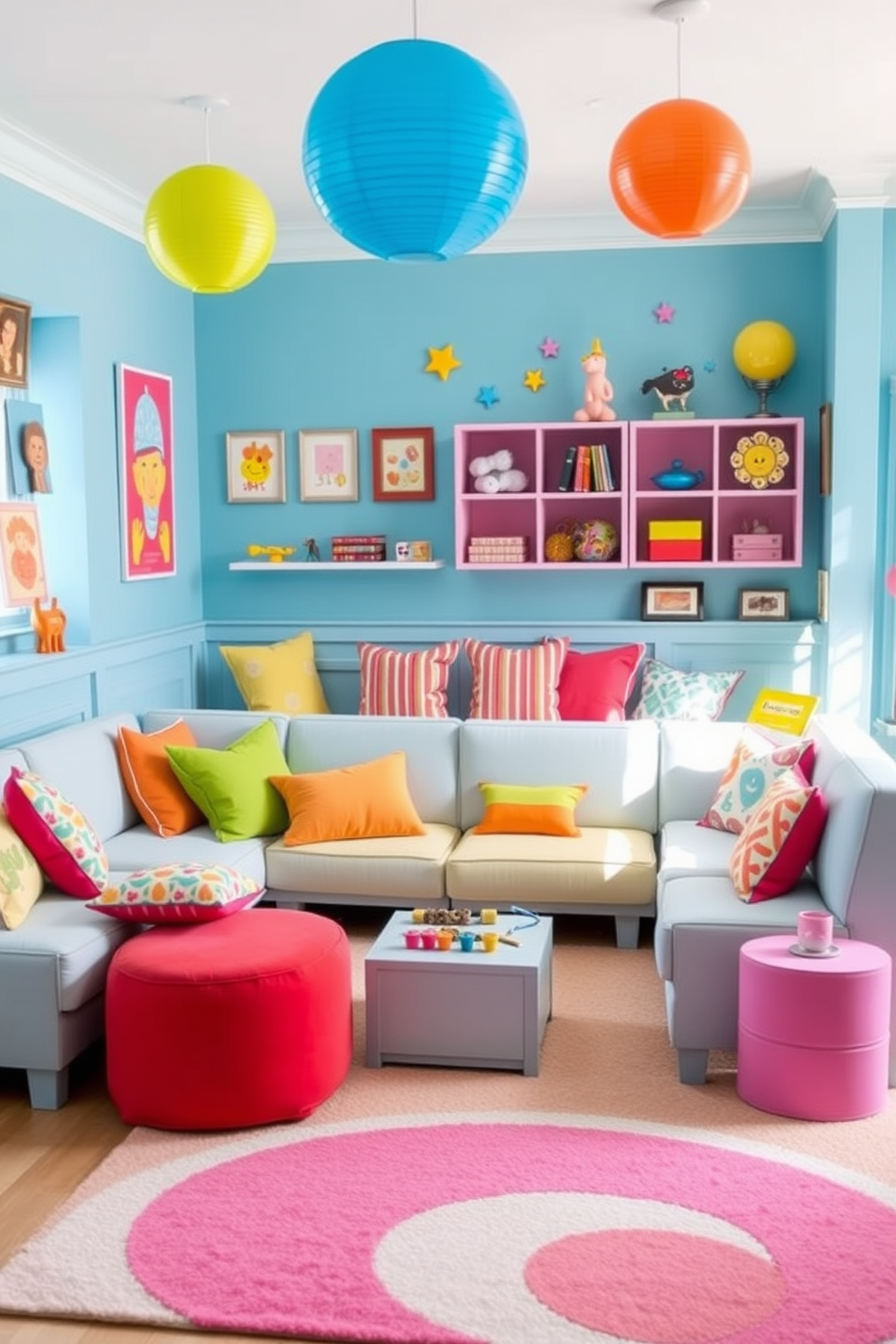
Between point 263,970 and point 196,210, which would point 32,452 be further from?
point 263,970

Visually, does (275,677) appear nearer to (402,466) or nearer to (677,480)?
(402,466)

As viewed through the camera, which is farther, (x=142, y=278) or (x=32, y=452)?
(x=142, y=278)

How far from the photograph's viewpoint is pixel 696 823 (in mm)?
4793

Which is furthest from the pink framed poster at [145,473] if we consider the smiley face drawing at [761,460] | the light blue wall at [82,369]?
the smiley face drawing at [761,460]

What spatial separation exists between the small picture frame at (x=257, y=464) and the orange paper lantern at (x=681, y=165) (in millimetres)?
3334

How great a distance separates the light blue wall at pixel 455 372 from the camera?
604 centimetres

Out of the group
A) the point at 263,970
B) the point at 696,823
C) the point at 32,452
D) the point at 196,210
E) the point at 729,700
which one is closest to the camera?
the point at 263,970

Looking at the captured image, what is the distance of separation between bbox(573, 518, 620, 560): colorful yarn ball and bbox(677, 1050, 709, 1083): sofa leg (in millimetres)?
2831

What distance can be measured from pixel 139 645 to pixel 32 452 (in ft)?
3.09

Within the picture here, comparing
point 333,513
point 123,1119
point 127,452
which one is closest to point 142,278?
point 127,452

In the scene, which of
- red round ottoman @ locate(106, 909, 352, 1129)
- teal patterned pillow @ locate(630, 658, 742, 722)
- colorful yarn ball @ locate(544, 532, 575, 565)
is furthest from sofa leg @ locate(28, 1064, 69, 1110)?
colorful yarn ball @ locate(544, 532, 575, 565)

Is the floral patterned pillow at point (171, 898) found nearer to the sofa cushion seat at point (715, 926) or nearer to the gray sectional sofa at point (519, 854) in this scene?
the gray sectional sofa at point (519, 854)

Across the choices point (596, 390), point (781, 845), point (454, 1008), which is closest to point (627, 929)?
point (781, 845)

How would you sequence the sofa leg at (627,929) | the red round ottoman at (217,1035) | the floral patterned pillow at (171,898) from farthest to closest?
the sofa leg at (627,929) → the floral patterned pillow at (171,898) → the red round ottoman at (217,1035)
